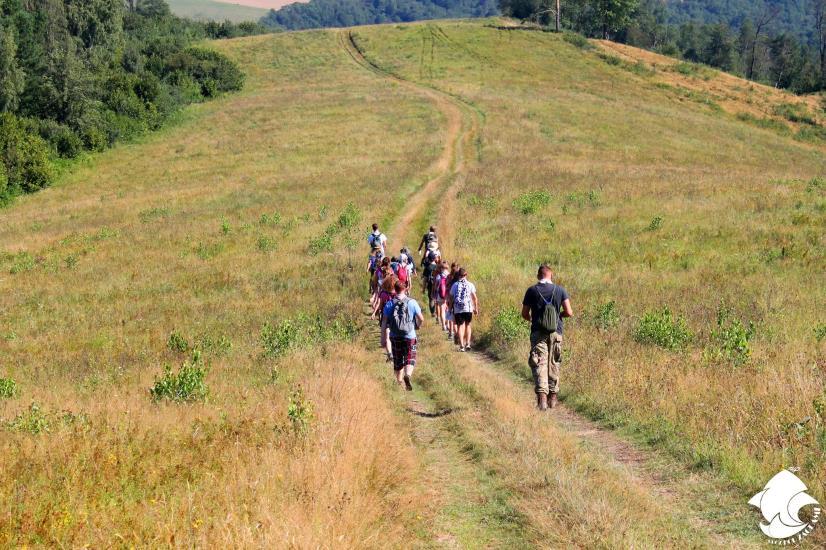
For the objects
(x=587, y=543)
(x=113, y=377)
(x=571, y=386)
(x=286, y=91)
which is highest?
(x=286, y=91)

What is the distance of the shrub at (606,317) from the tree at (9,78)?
59.5m

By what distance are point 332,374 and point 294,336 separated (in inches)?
158

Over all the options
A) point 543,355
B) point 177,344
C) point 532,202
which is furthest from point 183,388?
point 532,202

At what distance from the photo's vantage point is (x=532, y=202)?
30.4m

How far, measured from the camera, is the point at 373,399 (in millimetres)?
9414

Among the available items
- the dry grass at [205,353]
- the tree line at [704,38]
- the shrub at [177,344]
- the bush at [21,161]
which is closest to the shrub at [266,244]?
the dry grass at [205,353]

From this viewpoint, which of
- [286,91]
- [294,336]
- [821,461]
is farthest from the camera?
[286,91]

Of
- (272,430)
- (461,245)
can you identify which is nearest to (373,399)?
(272,430)

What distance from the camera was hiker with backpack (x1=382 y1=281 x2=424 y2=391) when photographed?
10648mm

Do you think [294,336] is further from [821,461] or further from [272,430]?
[821,461]

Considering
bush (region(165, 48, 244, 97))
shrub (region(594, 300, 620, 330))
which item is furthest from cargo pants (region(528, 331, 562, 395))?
bush (region(165, 48, 244, 97))

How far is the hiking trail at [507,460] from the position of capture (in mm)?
6180

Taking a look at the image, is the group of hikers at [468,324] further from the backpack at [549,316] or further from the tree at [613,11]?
the tree at [613,11]

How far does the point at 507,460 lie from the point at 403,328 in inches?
141
